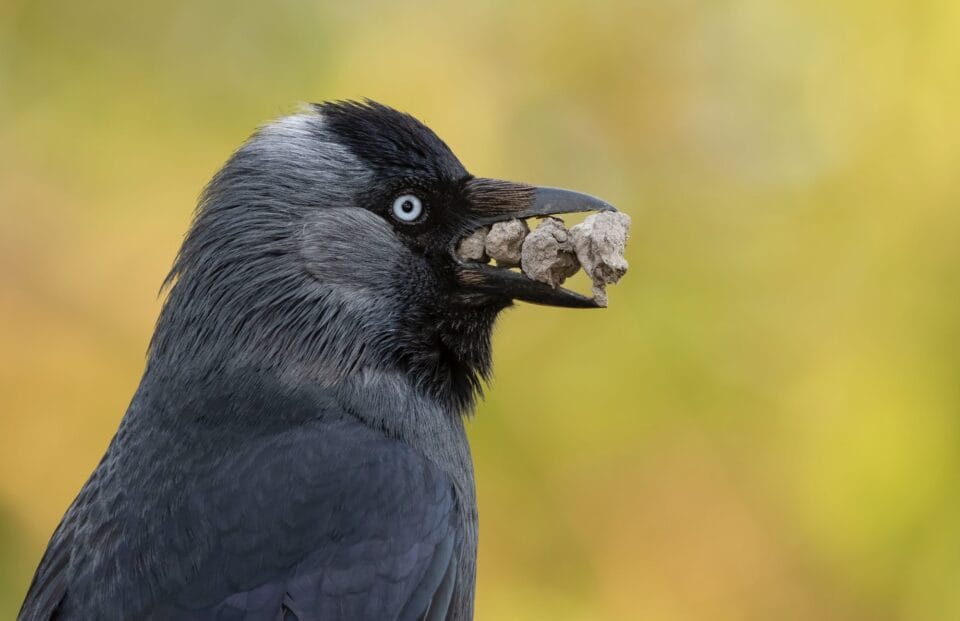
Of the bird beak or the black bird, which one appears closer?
the black bird

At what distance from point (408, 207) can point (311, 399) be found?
75 cm

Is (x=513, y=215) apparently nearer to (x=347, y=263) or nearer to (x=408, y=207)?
(x=408, y=207)

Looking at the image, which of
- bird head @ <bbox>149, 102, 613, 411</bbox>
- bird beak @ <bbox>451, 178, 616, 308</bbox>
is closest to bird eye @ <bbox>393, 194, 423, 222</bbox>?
bird head @ <bbox>149, 102, 613, 411</bbox>

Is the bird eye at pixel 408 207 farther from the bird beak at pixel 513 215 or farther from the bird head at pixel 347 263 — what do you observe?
the bird beak at pixel 513 215

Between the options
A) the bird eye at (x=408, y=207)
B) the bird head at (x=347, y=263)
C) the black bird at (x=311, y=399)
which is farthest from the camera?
the bird eye at (x=408, y=207)

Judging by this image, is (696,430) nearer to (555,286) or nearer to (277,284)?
(555,286)

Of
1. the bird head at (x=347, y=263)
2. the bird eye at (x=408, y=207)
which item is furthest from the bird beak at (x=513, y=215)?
the bird eye at (x=408, y=207)

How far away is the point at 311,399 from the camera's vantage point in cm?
412

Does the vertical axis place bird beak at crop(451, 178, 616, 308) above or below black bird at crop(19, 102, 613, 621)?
above

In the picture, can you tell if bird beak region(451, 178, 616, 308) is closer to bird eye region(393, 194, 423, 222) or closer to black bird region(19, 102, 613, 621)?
black bird region(19, 102, 613, 621)

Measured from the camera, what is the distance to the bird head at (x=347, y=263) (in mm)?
4223

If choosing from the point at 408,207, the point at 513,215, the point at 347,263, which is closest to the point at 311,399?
the point at 347,263

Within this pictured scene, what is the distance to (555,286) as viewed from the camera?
4316 mm

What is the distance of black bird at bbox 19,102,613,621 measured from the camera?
380cm
